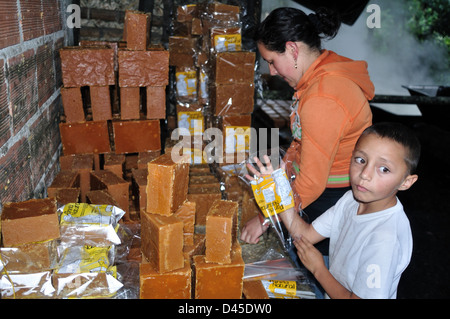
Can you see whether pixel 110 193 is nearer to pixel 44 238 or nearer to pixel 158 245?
pixel 44 238

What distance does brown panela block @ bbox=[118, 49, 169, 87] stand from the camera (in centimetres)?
298

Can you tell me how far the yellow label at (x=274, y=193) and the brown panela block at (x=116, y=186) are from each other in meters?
1.03

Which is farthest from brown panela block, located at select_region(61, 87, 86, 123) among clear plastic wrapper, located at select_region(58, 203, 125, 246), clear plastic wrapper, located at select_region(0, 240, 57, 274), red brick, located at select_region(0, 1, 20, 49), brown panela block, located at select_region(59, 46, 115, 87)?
clear plastic wrapper, located at select_region(0, 240, 57, 274)

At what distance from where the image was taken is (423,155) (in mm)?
7012

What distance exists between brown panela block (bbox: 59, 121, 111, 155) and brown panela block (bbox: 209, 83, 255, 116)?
3.03 ft

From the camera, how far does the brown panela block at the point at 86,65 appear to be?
2.85 m

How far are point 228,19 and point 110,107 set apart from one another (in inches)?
51.3

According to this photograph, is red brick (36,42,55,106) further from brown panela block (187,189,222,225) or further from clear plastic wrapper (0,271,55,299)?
clear plastic wrapper (0,271,55,299)

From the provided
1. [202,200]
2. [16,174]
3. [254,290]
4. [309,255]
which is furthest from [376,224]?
[16,174]

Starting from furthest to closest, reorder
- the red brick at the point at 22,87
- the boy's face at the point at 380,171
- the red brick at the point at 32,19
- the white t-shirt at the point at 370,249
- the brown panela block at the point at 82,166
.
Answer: the brown panela block at the point at 82,166 < the red brick at the point at 32,19 < the red brick at the point at 22,87 < the boy's face at the point at 380,171 < the white t-shirt at the point at 370,249

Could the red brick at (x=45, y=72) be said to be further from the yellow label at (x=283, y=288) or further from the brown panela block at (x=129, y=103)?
the yellow label at (x=283, y=288)

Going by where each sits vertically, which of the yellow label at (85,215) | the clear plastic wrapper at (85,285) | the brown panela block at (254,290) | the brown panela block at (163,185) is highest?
the brown panela block at (163,185)

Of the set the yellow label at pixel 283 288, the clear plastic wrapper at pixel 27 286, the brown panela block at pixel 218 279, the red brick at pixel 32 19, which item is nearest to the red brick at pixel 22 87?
the red brick at pixel 32 19
